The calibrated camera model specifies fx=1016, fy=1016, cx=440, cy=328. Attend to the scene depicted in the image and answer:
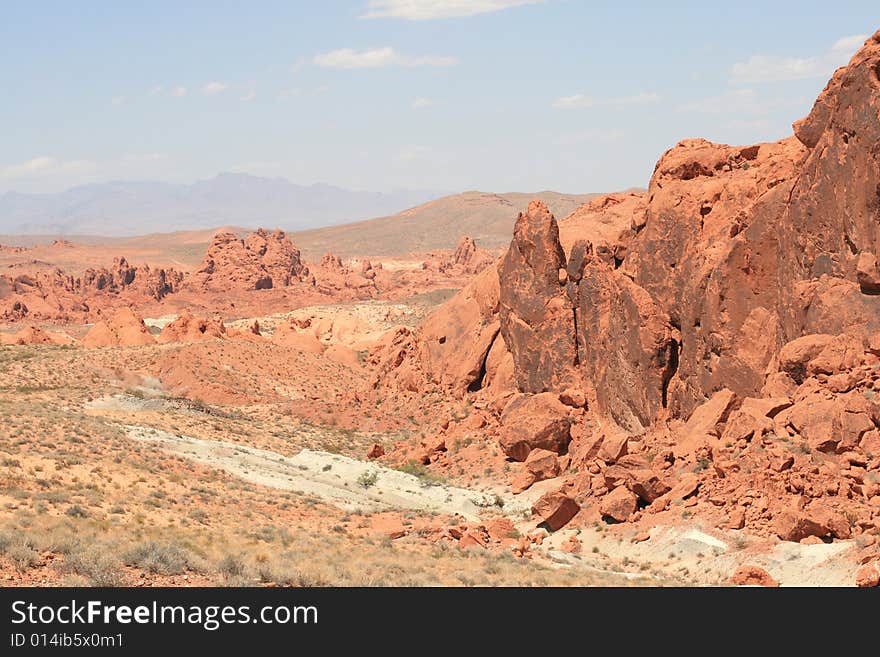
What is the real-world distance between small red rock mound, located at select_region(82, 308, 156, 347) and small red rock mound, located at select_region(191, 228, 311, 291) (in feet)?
145

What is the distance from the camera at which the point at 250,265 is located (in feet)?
371

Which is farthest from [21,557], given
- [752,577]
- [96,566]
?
[752,577]

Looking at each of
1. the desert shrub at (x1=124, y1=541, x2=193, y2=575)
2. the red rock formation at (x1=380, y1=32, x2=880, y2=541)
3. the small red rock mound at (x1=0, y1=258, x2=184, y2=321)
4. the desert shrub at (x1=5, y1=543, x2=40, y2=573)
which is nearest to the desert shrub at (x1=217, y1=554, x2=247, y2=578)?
the desert shrub at (x1=124, y1=541, x2=193, y2=575)

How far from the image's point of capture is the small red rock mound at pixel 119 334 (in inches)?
2475

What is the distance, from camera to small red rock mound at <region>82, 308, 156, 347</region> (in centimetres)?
6288

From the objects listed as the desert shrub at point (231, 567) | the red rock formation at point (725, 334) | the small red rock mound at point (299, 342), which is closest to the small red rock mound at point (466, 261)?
the small red rock mound at point (299, 342)

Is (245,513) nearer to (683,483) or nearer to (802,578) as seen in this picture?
(683,483)

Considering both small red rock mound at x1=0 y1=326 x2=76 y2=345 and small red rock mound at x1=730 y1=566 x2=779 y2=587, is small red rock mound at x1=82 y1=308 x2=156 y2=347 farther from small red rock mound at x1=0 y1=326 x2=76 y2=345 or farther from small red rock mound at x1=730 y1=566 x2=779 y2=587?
small red rock mound at x1=730 y1=566 x2=779 y2=587

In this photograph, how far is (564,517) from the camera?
2595 cm

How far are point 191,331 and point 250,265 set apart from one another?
171 feet

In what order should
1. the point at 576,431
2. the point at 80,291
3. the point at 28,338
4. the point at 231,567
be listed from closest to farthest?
the point at 231,567
the point at 576,431
the point at 28,338
the point at 80,291

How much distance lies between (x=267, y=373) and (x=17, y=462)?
30147 mm

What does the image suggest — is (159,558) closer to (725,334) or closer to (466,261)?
(725,334)

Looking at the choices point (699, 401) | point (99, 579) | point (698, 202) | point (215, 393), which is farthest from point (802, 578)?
point (215, 393)
